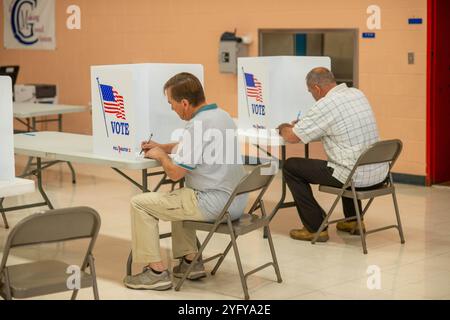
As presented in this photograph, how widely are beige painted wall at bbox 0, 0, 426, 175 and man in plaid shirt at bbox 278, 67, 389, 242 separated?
2.13 m

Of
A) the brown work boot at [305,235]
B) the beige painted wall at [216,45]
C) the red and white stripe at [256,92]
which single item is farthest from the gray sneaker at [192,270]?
the beige painted wall at [216,45]

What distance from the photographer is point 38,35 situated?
10781mm

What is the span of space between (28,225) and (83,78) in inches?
280

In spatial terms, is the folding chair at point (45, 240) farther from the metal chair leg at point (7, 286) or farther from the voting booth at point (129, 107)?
the voting booth at point (129, 107)

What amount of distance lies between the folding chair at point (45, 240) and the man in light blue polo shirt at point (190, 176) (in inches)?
32.7

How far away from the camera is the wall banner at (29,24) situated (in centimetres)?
1063

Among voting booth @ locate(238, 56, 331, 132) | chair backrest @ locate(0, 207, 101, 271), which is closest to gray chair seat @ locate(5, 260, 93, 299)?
chair backrest @ locate(0, 207, 101, 271)

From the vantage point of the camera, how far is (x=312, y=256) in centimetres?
520

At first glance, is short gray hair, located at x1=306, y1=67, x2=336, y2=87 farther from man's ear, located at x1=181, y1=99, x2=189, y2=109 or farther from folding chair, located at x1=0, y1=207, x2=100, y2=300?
folding chair, located at x1=0, y1=207, x2=100, y2=300

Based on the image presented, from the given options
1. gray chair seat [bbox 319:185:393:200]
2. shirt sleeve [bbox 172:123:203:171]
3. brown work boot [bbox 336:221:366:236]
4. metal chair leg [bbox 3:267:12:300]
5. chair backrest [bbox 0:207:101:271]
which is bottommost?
brown work boot [bbox 336:221:366:236]

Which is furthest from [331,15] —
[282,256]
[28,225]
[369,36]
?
[28,225]

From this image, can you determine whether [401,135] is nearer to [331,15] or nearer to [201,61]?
[331,15]

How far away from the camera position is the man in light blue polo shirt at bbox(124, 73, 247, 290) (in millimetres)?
4379

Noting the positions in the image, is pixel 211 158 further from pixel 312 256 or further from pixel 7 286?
pixel 7 286
